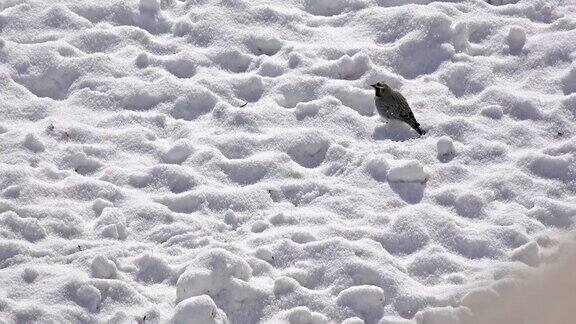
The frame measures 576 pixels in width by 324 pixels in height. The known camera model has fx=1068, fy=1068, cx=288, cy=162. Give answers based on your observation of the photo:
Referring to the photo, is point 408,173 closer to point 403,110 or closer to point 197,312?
point 403,110

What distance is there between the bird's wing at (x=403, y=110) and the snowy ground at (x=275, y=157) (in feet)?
0.34

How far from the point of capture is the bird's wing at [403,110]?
6.92 meters

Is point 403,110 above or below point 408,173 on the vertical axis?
above

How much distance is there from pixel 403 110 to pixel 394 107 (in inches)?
4.2

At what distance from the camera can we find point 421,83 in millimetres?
7461

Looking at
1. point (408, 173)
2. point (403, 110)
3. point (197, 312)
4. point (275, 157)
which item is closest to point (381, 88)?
Result: point (403, 110)

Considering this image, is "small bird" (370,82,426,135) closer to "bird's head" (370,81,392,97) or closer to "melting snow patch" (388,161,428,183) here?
"bird's head" (370,81,392,97)

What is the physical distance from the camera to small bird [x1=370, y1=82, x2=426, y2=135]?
6.90m

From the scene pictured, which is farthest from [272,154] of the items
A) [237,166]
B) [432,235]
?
[432,235]

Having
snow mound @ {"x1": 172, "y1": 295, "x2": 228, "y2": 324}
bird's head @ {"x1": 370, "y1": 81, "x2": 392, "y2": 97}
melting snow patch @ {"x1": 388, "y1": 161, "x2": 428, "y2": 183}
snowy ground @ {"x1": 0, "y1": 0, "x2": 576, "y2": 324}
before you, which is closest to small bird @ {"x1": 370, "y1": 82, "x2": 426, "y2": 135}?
bird's head @ {"x1": 370, "y1": 81, "x2": 392, "y2": 97}

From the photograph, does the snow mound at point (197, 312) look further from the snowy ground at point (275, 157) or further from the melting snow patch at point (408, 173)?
the melting snow patch at point (408, 173)

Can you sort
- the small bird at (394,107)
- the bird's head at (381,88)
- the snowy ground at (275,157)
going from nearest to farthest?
the snowy ground at (275,157), the small bird at (394,107), the bird's head at (381,88)

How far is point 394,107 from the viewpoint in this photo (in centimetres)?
688

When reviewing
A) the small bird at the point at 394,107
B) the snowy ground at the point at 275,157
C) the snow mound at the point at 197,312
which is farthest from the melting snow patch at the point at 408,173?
the snow mound at the point at 197,312
